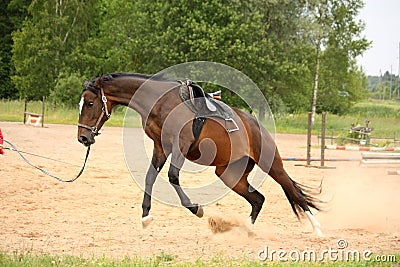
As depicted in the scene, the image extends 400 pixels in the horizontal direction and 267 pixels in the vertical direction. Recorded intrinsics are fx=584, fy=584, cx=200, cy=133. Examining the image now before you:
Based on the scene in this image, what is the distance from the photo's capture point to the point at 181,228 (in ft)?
25.7

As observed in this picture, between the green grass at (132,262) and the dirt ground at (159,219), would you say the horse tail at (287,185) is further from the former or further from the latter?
the green grass at (132,262)

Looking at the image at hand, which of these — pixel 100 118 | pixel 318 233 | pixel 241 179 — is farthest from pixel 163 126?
pixel 318 233

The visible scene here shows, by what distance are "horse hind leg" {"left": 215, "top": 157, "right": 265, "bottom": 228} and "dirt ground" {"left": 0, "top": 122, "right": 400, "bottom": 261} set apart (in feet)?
1.14

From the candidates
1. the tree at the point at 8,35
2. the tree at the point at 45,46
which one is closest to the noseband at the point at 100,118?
A: the tree at the point at 45,46

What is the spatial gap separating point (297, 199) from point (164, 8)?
3373 cm

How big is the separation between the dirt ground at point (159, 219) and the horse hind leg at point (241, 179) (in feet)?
1.14

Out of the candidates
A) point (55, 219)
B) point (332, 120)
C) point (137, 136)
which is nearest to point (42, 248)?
point (55, 219)

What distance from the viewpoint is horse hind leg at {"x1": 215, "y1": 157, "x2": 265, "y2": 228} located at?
25.5ft

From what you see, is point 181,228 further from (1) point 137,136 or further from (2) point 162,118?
(1) point 137,136

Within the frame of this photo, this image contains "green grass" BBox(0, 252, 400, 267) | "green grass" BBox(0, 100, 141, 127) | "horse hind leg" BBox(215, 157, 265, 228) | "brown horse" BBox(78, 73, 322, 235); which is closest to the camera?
"green grass" BBox(0, 252, 400, 267)

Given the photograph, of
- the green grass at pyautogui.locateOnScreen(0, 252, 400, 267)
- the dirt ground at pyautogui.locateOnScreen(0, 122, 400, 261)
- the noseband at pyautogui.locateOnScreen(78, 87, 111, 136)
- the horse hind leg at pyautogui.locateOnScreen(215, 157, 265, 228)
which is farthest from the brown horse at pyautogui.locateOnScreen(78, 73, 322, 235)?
the green grass at pyautogui.locateOnScreen(0, 252, 400, 267)

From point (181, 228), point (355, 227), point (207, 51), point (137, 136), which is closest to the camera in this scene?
point (181, 228)

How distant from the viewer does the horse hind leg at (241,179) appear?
7.79 metres

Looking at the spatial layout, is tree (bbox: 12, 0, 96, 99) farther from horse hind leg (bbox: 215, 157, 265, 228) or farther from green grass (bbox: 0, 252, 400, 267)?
green grass (bbox: 0, 252, 400, 267)
